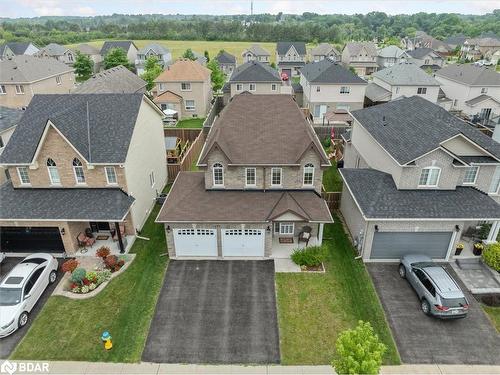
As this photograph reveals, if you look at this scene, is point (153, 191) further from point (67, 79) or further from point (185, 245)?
point (67, 79)

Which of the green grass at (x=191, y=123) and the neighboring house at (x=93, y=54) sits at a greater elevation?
the neighboring house at (x=93, y=54)

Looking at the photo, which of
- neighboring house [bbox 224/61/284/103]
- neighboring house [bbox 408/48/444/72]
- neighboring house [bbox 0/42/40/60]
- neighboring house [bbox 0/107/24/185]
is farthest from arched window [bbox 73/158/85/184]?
neighboring house [bbox 0/42/40/60]

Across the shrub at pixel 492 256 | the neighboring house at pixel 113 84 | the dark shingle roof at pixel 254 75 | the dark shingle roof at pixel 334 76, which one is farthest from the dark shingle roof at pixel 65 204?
the dark shingle roof at pixel 254 75

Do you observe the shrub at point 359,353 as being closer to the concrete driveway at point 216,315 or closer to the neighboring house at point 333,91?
the concrete driveway at point 216,315

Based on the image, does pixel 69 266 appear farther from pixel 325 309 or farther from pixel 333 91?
pixel 333 91

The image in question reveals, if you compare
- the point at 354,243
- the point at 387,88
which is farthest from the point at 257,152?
the point at 387,88

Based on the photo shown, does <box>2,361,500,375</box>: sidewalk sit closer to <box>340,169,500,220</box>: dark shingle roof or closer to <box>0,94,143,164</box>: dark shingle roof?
<box>340,169,500,220</box>: dark shingle roof
